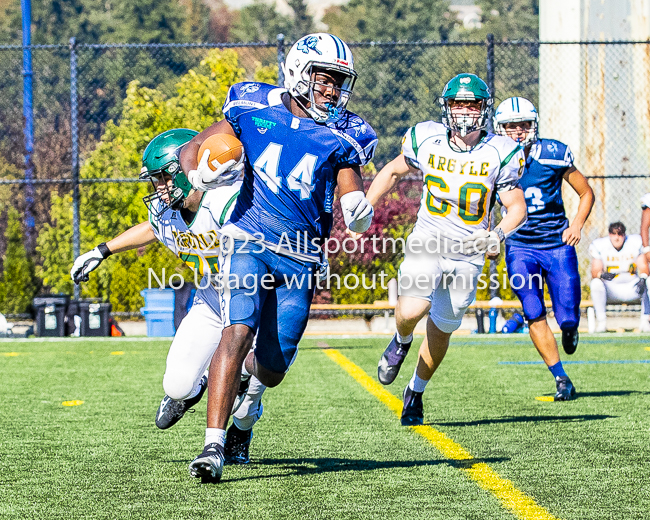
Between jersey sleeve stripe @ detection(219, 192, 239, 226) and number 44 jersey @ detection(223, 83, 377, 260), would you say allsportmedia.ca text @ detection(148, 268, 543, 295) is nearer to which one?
number 44 jersey @ detection(223, 83, 377, 260)

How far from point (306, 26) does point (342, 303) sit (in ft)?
128

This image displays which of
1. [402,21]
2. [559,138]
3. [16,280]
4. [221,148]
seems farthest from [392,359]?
[402,21]

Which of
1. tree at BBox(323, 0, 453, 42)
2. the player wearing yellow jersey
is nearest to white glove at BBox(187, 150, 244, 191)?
the player wearing yellow jersey

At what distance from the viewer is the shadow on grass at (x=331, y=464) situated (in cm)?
407

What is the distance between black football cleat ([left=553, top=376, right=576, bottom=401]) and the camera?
6152 millimetres

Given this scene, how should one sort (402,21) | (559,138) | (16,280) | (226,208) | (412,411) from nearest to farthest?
(226,208), (412,411), (16,280), (559,138), (402,21)

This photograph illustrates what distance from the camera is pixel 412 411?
17.3ft

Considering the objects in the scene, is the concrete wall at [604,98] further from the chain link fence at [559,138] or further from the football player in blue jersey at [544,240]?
the football player in blue jersey at [544,240]

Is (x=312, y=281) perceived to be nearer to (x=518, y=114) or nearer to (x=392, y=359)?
(x=392, y=359)

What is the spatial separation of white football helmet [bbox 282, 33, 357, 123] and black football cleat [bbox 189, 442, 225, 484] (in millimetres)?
1367

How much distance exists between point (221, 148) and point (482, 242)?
1.76 meters

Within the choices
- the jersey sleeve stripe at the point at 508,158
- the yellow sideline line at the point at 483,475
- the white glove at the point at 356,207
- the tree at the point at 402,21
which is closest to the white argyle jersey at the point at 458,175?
the jersey sleeve stripe at the point at 508,158

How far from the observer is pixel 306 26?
163ft

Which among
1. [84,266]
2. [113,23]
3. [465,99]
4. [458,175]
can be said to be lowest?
[84,266]
